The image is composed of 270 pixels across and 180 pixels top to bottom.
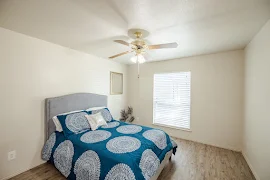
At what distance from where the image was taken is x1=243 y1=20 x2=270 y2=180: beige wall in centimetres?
175

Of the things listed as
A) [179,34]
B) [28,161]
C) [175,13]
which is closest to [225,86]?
[179,34]

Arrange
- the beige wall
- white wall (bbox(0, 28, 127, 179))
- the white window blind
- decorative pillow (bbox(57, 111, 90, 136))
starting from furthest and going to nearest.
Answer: the white window blind < decorative pillow (bbox(57, 111, 90, 136)) < white wall (bbox(0, 28, 127, 179)) < the beige wall

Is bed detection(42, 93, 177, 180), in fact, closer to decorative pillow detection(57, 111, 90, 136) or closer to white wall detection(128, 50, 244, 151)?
decorative pillow detection(57, 111, 90, 136)

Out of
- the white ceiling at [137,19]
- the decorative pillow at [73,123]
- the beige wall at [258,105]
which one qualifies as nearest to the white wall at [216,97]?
the beige wall at [258,105]

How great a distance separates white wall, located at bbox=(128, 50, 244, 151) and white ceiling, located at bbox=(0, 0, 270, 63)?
0.73 m

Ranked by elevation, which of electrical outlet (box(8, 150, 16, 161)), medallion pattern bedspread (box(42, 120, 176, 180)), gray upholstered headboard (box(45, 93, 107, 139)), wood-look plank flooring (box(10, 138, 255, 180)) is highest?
gray upholstered headboard (box(45, 93, 107, 139))

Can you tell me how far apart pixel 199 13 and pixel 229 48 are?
1.81 m

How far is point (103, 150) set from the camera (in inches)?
66.3

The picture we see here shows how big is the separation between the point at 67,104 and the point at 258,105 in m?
3.44

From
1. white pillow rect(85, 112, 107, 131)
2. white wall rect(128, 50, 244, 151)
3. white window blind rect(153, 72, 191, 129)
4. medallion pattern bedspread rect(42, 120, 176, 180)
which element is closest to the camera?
medallion pattern bedspread rect(42, 120, 176, 180)

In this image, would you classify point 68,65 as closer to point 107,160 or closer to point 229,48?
point 107,160

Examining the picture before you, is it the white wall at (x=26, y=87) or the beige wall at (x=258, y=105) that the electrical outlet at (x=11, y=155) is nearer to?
the white wall at (x=26, y=87)

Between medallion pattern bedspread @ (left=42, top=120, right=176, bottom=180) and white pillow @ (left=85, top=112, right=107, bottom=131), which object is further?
white pillow @ (left=85, top=112, right=107, bottom=131)

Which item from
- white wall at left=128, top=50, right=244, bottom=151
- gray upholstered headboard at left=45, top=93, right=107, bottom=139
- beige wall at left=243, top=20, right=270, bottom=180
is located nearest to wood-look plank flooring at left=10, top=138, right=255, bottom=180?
beige wall at left=243, top=20, right=270, bottom=180
